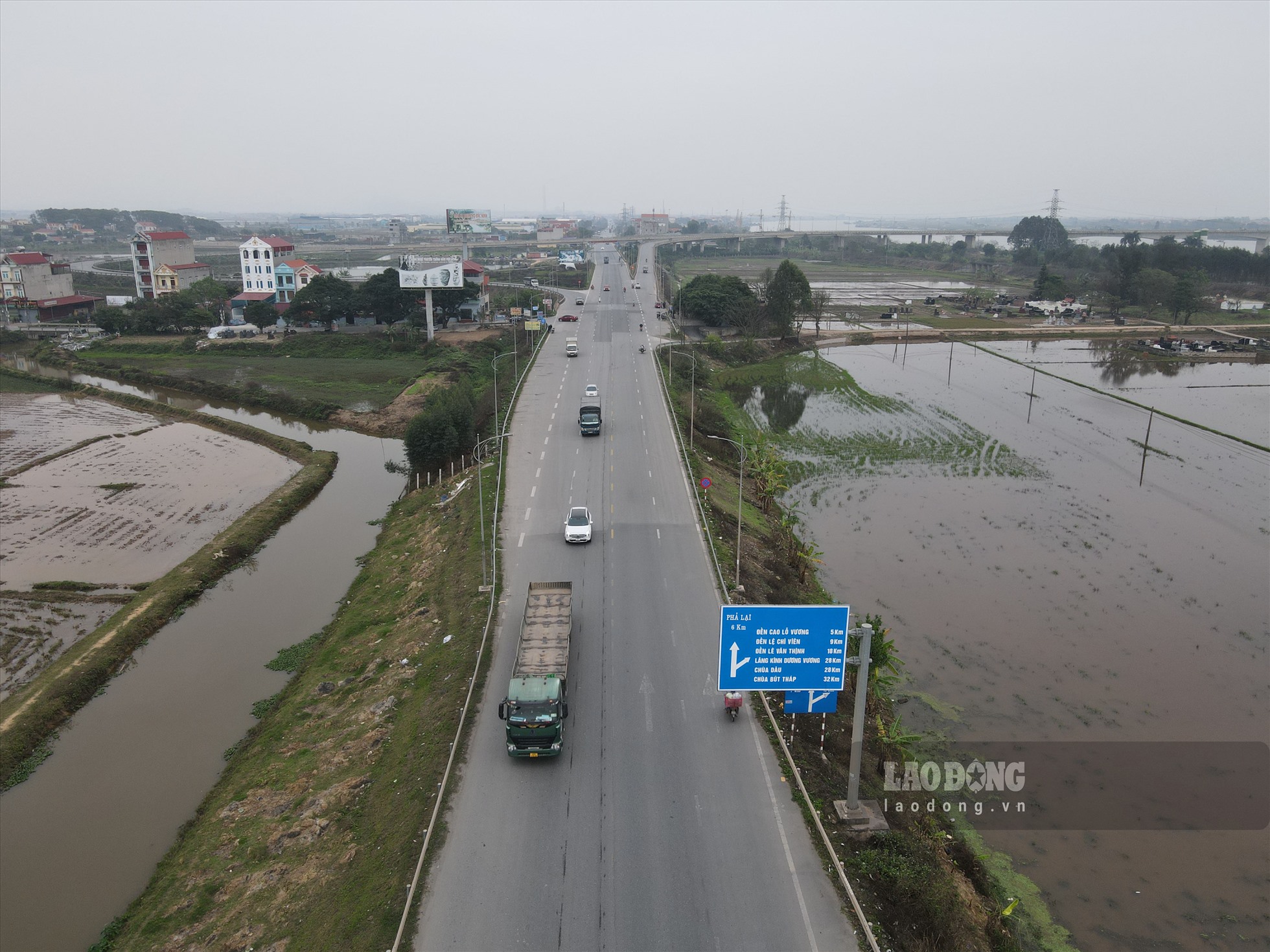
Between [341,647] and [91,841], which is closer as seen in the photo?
[91,841]

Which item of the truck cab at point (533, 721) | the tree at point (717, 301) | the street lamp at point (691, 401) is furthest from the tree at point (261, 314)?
the truck cab at point (533, 721)

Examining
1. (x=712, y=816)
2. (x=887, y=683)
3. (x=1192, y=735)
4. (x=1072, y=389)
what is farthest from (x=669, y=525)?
(x=1072, y=389)

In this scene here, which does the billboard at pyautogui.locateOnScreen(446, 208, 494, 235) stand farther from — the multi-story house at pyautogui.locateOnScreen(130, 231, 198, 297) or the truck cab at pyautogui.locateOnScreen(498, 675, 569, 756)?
the truck cab at pyautogui.locateOnScreen(498, 675, 569, 756)

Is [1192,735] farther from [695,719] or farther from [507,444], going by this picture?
[507,444]

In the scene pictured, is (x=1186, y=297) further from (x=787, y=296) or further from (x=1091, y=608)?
(x=1091, y=608)

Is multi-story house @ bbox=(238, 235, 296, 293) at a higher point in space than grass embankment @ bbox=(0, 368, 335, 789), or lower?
higher

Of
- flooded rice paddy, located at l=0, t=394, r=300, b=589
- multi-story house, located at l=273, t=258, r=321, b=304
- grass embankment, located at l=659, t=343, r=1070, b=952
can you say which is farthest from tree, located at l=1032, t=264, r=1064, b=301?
flooded rice paddy, located at l=0, t=394, r=300, b=589
